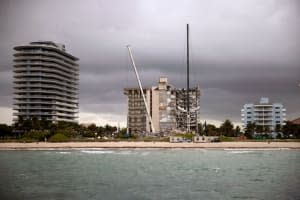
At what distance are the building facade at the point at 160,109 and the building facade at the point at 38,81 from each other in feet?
51.3

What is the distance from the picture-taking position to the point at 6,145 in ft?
188

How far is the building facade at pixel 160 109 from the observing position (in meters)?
95.4

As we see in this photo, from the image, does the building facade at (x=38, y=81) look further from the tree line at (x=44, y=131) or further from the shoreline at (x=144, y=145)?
the shoreline at (x=144, y=145)

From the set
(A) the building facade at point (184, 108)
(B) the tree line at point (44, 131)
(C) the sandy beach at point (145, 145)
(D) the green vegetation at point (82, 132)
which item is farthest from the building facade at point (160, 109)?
(C) the sandy beach at point (145, 145)

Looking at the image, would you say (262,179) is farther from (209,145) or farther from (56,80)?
(56,80)

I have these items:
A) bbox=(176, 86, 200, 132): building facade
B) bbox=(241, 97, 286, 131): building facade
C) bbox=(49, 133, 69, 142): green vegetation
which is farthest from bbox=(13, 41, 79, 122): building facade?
bbox=(241, 97, 286, 131): building facade

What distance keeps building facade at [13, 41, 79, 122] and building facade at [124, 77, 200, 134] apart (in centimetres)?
1565

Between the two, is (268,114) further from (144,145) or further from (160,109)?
(144,145)

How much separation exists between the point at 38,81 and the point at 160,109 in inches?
962

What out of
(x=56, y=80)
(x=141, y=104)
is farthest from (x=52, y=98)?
(x=141, y=104)

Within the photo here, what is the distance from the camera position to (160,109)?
95562 millimetres

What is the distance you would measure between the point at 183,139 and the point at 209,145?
19.7 ft

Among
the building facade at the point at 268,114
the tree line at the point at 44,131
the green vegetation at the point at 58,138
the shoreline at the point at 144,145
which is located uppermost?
the building facade at the point at 268,114

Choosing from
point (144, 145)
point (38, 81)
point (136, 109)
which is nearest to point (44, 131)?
point (144, 145)
